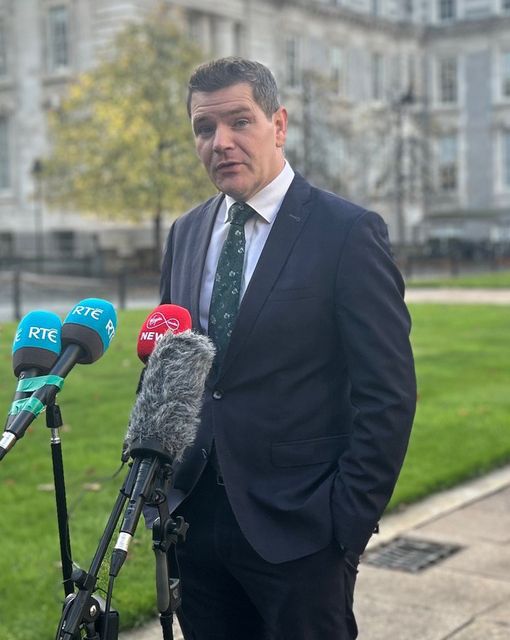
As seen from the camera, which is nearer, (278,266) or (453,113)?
(278,266)

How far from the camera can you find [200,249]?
3182 mm

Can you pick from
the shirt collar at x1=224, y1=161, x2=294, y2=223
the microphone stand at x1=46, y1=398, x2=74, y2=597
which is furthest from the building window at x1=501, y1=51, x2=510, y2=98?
the microphone stand at x1=46, y1=398, x2=74, y2=597

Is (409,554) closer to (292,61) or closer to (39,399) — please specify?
(39,399)

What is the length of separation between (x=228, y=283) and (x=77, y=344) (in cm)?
58

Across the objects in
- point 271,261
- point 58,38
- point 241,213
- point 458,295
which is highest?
point 58,38

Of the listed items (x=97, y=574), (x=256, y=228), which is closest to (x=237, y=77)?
(x=256, y=228)

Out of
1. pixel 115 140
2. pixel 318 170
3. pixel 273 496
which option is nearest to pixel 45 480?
pixel 273 496

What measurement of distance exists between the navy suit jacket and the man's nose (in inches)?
10.6

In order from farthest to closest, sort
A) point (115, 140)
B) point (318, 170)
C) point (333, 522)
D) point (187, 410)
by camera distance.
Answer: point (318, 170)
point (115, 140)
point (333, 522)
point (187, 410)

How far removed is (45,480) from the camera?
748 cm

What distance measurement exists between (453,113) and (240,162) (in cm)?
5963

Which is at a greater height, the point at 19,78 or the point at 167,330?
the point at 19,78

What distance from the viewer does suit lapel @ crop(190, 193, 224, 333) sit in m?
3.11

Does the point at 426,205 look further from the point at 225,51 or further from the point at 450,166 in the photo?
the point at 225,51
